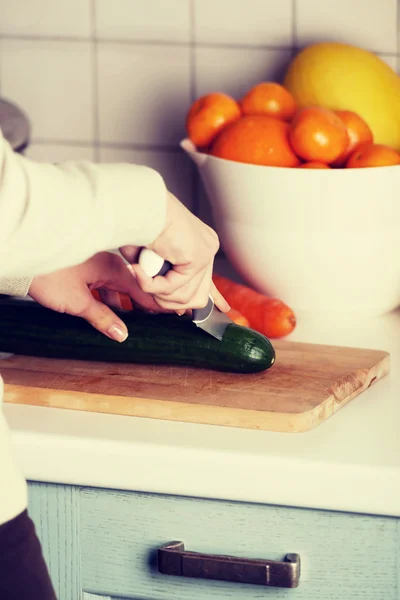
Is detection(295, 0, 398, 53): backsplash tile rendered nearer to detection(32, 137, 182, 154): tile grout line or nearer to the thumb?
detection(32, 137, 182, 154): tile grout line

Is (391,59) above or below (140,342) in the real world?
above

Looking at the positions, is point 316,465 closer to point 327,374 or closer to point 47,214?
point 327,374

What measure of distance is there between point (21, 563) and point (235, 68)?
89 centimetres

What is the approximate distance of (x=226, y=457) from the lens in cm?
80

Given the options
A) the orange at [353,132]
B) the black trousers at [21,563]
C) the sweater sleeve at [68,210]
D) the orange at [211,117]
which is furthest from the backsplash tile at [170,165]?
the black trousers at [21,563]

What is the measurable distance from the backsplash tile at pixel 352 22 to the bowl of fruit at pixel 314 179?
3.5 inches

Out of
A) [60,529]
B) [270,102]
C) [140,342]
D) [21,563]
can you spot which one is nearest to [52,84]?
[270,102]

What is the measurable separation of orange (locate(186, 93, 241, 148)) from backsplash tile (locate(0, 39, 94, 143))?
0.31m

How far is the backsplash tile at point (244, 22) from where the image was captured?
1.35 meters

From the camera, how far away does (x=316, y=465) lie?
0.79 m

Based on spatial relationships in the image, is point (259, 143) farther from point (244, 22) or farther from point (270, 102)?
point (244, 22)

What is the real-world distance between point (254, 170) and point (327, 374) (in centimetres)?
29

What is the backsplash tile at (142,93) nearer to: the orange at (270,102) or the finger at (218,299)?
the orange at (270,102)

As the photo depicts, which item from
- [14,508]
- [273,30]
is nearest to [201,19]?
[273,30]
